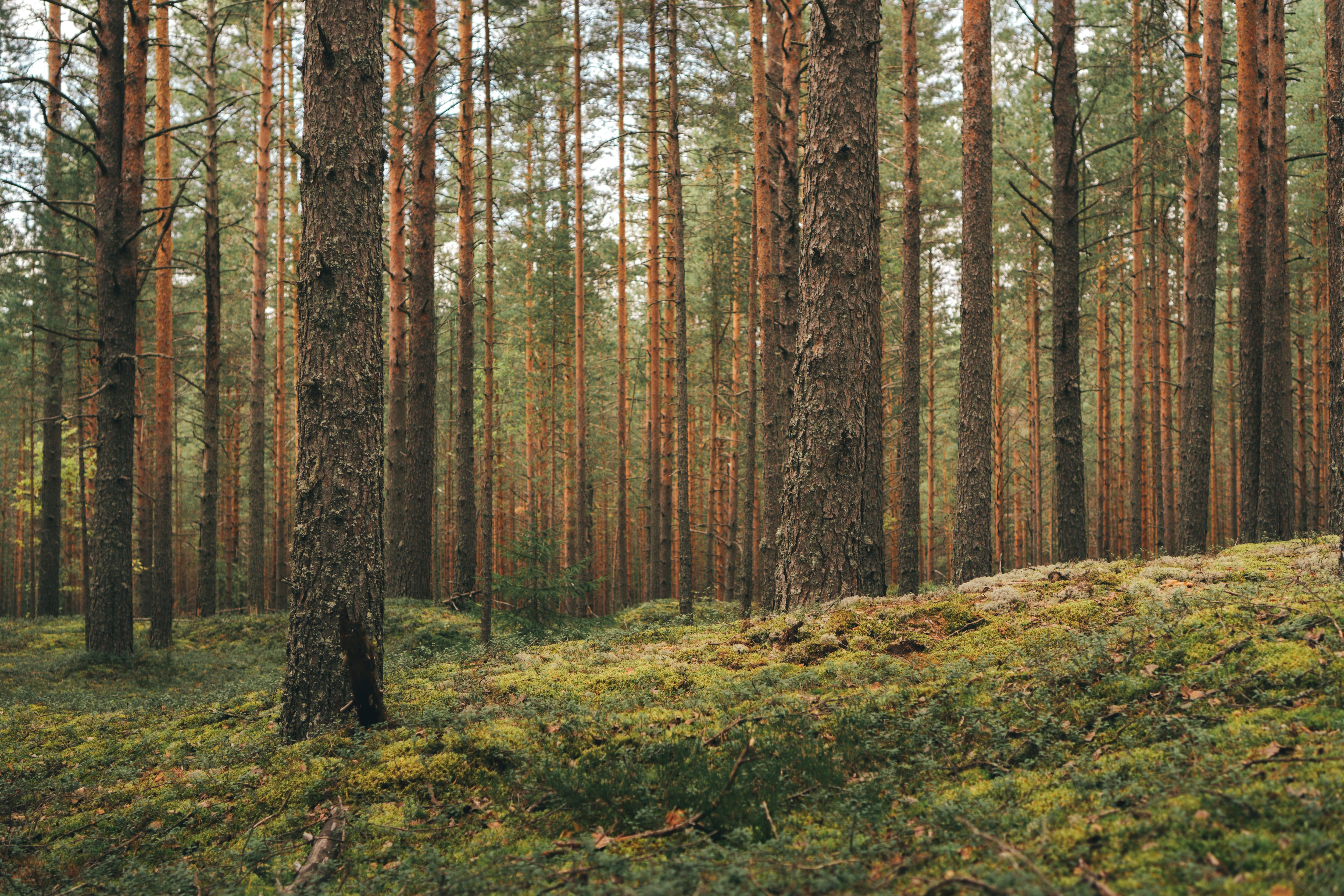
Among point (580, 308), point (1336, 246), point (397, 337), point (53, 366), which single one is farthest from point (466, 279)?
point (53, 366)

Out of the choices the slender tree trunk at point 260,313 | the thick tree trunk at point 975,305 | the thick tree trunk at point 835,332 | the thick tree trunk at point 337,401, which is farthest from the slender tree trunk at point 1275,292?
the slender tree trunk at point 260,313

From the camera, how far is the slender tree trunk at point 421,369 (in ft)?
47.1

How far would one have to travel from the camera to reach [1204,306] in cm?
1233

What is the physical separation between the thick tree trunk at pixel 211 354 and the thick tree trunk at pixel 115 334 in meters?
1.14

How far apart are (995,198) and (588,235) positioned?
11.9 metres

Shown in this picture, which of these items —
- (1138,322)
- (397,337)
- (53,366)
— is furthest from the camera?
(53,366)

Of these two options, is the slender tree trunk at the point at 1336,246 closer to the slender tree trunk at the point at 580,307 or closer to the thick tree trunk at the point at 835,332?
the thick tree trunk at the point at 835,332

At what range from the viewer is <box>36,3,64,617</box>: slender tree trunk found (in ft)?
63.2

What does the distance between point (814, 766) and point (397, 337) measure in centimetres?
1320

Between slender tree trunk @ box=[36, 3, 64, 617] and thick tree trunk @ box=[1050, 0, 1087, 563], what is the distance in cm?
2197

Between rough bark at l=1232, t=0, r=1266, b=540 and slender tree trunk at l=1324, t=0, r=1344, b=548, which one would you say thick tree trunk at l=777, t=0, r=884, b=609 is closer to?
slender tree trunk at l=1324, t=0, r=1344, b=548

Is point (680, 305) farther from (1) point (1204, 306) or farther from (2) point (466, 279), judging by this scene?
(1) point (1204, 306)

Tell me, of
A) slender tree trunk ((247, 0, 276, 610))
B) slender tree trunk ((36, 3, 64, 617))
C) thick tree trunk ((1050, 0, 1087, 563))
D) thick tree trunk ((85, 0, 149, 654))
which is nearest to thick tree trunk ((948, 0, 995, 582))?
thick tree trunk ((1050, 0, 1087, 563))

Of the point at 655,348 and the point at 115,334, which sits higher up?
the point at 655,348
